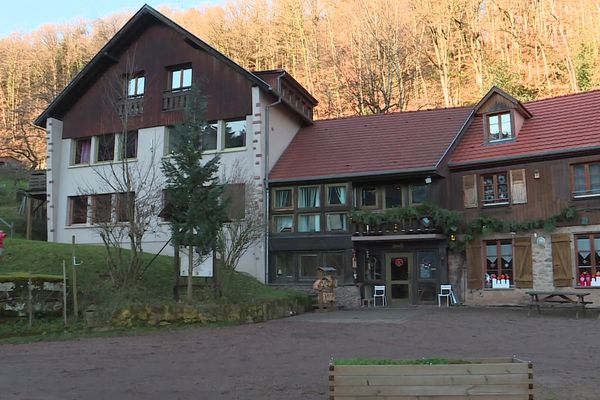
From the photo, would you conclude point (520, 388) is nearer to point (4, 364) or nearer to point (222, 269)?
point (4, 364)

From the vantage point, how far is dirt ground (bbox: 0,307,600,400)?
316 inches

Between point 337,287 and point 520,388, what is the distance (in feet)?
53.1

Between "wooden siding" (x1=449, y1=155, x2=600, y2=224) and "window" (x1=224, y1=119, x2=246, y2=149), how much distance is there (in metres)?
9.54

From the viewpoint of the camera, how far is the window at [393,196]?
22422 millimetres

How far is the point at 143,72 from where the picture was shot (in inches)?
1049

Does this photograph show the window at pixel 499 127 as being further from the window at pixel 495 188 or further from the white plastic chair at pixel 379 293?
the white plastic chair at pixel 379 293

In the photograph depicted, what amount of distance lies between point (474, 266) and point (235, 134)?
10966 mm

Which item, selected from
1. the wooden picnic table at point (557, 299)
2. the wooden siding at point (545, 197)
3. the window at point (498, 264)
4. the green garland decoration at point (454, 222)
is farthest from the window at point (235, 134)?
the wooden picnic table at point (557, 299)

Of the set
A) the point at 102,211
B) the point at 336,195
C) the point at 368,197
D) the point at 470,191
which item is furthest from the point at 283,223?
the point at 102,211

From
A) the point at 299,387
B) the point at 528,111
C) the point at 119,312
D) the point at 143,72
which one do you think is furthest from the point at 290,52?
the point at 299,387

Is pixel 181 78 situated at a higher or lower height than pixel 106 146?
higher

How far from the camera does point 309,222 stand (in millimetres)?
22953

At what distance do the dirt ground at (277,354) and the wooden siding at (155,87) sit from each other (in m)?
11.2

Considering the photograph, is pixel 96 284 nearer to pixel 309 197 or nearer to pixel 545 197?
pixel 309 197
